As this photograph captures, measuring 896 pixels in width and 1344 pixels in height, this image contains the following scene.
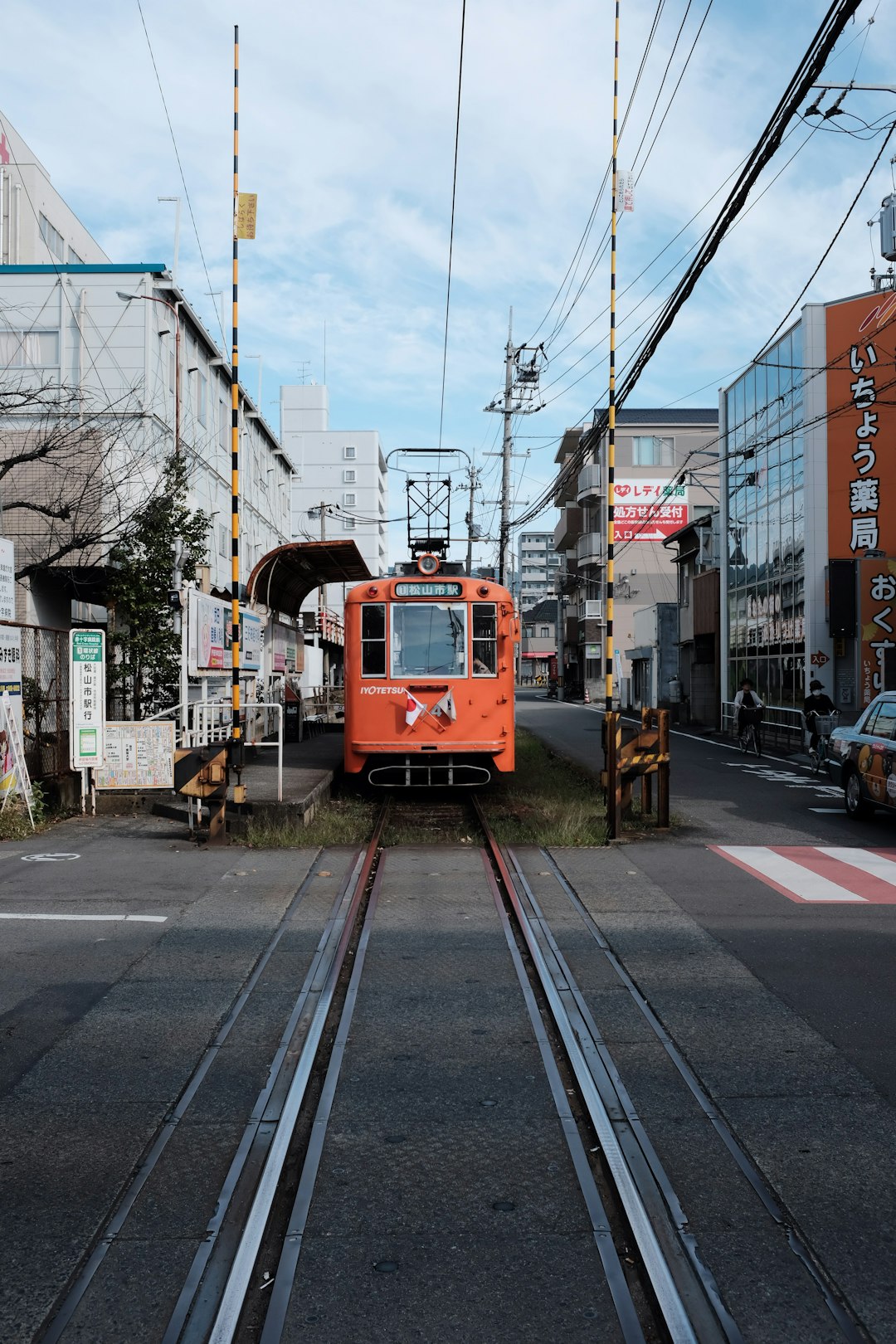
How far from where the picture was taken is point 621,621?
62.2 metres

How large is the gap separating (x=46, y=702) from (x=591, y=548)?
2026 inches

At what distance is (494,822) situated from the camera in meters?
13.1

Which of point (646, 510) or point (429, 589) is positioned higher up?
point (646, 510)

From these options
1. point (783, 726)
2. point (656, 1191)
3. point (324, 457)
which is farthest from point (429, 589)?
point (324, 457)

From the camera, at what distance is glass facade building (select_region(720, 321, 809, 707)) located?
26.8 meters

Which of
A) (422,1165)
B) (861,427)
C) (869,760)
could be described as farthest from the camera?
(861,427)

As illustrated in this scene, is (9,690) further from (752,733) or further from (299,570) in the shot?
(752,733)

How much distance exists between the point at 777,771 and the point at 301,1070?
1681 centimetres

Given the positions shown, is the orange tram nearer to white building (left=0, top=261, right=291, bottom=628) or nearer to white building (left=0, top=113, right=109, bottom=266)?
white building (left=0, top=261, right=291, bottom=628)

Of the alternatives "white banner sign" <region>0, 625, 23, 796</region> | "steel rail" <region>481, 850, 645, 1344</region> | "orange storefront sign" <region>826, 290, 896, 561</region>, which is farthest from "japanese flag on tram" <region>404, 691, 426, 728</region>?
"orange storefront sign" <region>826, 290, 896, 561</region>

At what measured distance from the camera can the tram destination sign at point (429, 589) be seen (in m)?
14.0

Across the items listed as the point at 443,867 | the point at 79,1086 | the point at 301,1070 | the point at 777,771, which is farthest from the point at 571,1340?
the point at 777,771

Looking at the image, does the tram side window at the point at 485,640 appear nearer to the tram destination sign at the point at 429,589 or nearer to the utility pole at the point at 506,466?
the tram destination sign at the point at 429,589

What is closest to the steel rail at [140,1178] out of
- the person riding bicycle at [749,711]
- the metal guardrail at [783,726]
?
the person riding bicycle at [749,711]
